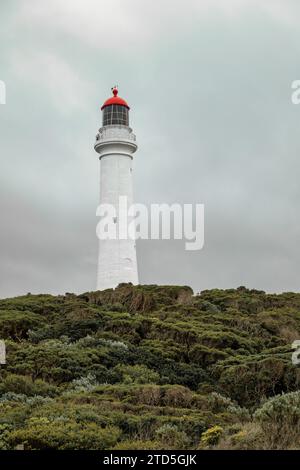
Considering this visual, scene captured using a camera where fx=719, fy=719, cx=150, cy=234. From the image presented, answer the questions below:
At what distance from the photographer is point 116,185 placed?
131 ft

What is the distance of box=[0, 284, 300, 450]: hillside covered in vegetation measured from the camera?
11.2m

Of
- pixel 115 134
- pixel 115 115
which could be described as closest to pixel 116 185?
pixel 115 134

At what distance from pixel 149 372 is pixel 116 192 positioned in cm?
2339

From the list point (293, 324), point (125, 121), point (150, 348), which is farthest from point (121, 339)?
point (125, 121)

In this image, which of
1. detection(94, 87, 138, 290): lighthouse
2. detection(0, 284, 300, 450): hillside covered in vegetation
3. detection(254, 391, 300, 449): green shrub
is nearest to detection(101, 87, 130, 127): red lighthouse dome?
detection(94, 87, 138, 290): lighthouse

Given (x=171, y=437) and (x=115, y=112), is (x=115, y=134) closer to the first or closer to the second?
(x=115, y=112)

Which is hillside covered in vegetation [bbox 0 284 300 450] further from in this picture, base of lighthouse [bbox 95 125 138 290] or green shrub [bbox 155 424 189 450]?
base of lighthouse [bbox 95 125 138 290]

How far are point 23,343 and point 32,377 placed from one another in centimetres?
331

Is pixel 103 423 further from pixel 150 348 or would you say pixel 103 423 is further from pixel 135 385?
pixel 150 348

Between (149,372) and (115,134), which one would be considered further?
(115,134)

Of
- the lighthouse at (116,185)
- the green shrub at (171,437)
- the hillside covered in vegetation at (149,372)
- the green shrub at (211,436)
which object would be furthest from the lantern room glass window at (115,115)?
the green shrub at (211,436)

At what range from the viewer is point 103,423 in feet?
39.5

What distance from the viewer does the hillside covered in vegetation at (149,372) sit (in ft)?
36.9
